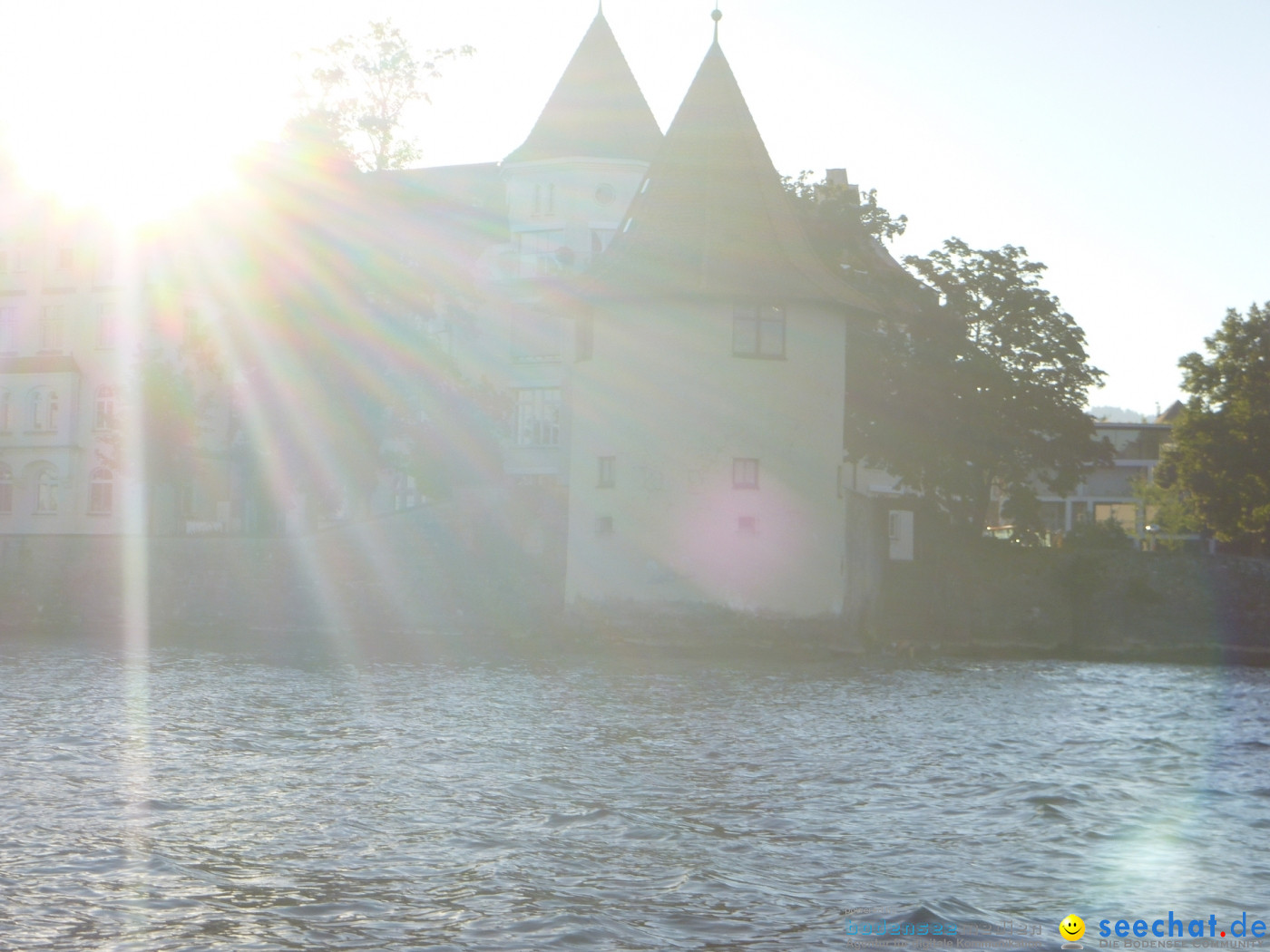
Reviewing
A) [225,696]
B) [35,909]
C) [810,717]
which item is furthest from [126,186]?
[35,909]

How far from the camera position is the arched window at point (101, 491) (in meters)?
61.2

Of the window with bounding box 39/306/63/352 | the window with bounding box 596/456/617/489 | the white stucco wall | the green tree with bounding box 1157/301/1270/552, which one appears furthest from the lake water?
the window with bounding box 39/306/63/352

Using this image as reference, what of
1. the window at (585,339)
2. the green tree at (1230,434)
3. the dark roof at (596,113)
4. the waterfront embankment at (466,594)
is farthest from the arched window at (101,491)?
the green tree at (1230,434)

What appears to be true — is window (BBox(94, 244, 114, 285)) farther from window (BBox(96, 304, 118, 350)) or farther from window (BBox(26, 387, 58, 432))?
window (BBox(26, 387, 58, 432))

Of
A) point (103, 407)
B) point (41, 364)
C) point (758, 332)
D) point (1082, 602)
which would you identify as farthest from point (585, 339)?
point (41, 364)

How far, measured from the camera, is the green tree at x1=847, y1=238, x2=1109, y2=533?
138 ft

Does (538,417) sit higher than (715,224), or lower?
lower

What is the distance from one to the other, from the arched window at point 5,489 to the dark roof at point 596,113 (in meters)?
22.5

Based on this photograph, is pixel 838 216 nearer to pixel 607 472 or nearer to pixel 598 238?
pixel 607 472

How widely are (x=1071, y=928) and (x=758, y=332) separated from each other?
88.9 feet

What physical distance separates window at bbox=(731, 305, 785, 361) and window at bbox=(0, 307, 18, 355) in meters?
38.0

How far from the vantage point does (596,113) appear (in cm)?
6003

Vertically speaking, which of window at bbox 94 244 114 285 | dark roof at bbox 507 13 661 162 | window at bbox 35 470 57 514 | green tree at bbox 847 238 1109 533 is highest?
dark roof at bbox 507 13 661 162

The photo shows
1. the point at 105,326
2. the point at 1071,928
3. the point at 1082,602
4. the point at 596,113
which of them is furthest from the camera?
the point at 105,326
